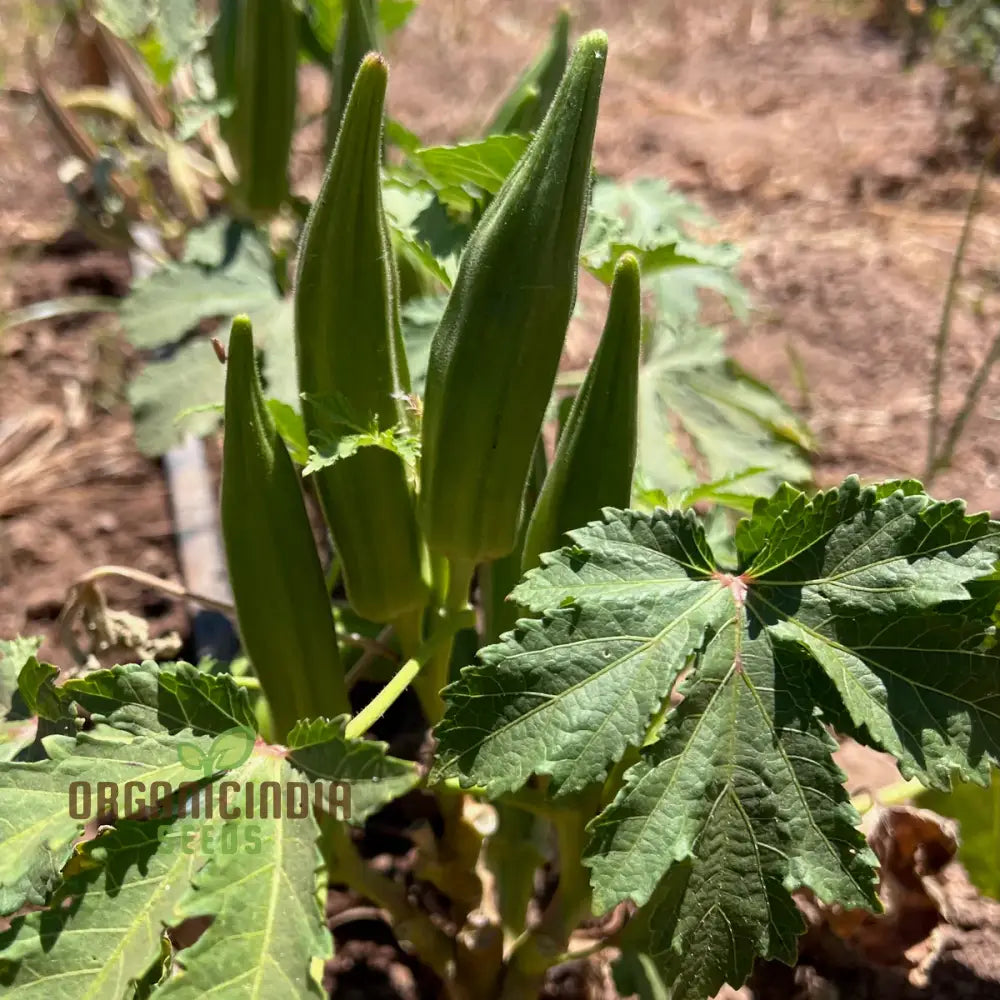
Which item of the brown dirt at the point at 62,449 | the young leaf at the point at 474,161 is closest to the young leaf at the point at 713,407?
the young leaf at the point at 474,161

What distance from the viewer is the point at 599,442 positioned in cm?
115

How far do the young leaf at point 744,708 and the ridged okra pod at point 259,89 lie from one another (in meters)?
1.40

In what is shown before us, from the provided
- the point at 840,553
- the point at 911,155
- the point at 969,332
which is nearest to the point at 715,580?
the point at 840,553

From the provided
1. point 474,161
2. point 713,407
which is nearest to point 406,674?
point 474,161

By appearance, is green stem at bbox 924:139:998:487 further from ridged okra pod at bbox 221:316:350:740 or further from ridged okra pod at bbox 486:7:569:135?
ridged okra pod at bbox 221:316:350:740

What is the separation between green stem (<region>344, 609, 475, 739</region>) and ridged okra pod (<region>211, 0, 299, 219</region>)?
124 cm

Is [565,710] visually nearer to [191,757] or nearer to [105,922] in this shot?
[191,757]

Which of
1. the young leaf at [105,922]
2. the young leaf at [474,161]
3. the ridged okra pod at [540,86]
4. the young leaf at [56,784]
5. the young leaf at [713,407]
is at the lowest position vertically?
the young leaf at [105,922]

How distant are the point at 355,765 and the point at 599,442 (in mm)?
447

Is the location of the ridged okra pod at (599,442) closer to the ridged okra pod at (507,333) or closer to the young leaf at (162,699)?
the ridged okra pod at (507,333)

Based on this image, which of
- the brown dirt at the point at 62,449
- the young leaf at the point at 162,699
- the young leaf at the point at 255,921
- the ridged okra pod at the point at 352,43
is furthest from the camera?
the brown dirt at the point at 62,449

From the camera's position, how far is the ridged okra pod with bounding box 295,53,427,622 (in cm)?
114

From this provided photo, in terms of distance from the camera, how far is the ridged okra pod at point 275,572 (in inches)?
45.4

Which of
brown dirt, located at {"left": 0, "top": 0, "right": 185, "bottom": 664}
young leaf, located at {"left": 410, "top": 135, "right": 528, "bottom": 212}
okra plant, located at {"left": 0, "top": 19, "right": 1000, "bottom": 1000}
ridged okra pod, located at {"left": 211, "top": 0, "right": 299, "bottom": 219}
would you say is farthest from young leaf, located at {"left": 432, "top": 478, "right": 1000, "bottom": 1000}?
brown dirt, located at {"left": 0, "top": 0, "right": 185, "bottom": 664}
